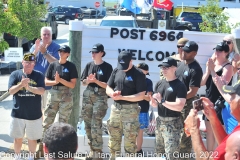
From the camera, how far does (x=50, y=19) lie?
69.5 feet

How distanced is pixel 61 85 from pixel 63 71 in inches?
9.2

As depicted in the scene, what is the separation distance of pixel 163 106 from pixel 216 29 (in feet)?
33.7

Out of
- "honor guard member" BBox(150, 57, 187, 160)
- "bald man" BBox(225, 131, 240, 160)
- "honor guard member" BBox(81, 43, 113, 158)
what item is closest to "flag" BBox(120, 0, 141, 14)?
"honor guard member" BBox(81, 43, 113, 158)

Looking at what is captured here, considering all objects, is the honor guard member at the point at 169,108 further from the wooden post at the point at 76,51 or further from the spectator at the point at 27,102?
the wooden post at the point at 76,51

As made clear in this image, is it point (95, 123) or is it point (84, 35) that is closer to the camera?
point (95, 123)

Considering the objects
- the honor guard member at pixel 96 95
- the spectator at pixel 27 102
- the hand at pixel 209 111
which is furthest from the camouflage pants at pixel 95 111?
the hand at pixel 209 111

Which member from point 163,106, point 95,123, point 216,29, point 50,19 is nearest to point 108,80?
point 95,123

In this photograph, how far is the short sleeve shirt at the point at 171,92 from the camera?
474 cm

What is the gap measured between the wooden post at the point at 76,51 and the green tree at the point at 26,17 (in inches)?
187

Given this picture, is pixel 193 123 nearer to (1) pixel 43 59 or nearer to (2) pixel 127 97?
(2) pixel 127 97

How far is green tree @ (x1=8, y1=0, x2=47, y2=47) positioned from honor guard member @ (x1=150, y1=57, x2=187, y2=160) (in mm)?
6959

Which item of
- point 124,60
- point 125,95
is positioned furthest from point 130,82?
point 124,60

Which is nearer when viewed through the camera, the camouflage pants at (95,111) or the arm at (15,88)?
the arm at (15,88)

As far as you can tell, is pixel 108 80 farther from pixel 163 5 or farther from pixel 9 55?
pixel 163 5
